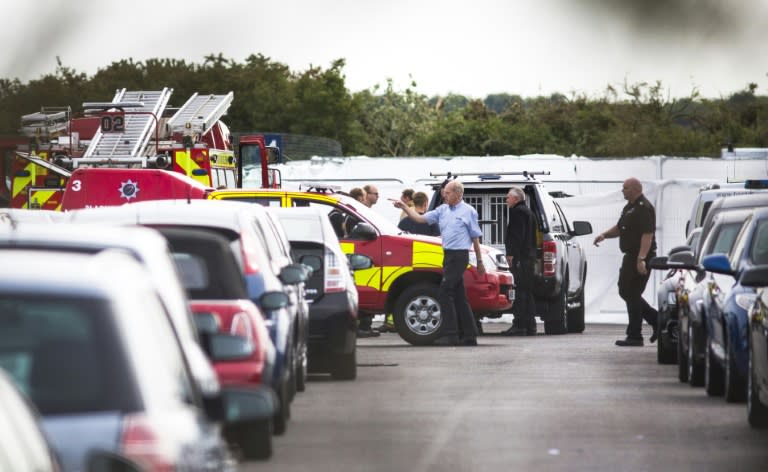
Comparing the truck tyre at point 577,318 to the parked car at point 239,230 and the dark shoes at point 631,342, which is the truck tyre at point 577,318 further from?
the parked car at point 239,230

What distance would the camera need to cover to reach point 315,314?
1689 centimetres

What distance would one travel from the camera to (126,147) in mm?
29016

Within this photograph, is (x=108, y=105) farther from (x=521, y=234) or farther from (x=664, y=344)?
(x=664, y=344)

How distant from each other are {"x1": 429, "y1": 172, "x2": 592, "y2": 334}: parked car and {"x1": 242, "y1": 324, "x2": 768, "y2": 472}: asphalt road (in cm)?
522

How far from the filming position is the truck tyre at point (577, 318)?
90.5ft

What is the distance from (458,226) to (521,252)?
3558 mm

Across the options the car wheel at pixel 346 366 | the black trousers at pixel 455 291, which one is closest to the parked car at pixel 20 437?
the car wheel at pixel 346 366

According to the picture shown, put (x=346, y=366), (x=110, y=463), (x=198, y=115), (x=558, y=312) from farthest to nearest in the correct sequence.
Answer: (x=198, y=115)
(x=558, y=312)
(x=346, y=366)
(x=110, y=463)

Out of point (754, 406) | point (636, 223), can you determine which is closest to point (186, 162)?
point (636, 223)

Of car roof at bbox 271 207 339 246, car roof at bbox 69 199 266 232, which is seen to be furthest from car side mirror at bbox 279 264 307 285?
car roof at bbox 271 207 339 246

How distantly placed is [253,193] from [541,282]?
→ 5852 mm

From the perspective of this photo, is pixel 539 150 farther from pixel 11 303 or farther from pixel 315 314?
pixel 11 303

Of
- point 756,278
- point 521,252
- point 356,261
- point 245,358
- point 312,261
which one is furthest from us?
point 521,252

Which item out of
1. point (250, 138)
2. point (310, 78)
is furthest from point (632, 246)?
point (310, 78)
